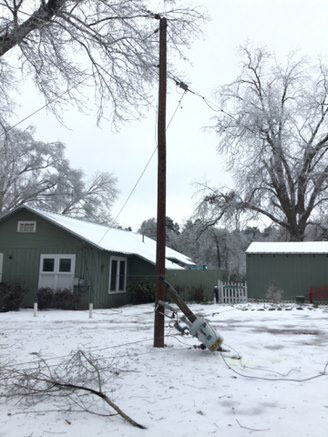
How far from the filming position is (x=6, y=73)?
1016cm

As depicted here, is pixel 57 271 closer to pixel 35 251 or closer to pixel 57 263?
pixel 57 263

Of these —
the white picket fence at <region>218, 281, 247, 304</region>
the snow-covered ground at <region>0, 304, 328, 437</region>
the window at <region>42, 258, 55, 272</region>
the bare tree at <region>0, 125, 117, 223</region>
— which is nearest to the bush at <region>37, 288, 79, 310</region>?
the window at <region>42, 258, 55, 272</region>

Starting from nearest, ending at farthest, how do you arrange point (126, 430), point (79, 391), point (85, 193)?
point (126, 430)
point (79, 391)
point (85, 193)

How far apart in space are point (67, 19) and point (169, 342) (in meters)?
7.51

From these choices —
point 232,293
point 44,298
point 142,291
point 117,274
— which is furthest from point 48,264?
point 232,293

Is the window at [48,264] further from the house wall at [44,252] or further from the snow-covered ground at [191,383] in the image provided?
the snow-covered ground at [191,383]

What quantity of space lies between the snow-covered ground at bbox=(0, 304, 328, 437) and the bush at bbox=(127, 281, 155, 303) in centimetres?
808

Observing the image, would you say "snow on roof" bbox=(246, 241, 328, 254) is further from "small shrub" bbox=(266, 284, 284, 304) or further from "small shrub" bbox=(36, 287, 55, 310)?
"small shrub" bbox=(36, 287, 55, 310)

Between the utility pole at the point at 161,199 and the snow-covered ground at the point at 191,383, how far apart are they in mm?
528

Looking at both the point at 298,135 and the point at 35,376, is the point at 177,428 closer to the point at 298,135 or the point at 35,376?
the point at 35,376

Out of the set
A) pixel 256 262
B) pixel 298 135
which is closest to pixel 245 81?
pixel 298 135

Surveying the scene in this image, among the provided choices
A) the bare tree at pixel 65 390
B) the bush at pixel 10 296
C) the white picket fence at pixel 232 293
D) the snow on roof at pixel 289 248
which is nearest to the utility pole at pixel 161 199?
the bare tree at pixel 65 390

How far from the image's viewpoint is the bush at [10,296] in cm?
1538

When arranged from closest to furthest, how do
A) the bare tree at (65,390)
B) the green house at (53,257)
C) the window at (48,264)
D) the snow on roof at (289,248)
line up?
1. the bare tree at (65,390)
2. the green house at (53,257)
3. the window at (48,264)
4. the snow on roof at (289,248)
